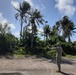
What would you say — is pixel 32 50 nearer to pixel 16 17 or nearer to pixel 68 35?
pixel 16 17

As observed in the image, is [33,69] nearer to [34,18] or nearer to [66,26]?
[34,18]

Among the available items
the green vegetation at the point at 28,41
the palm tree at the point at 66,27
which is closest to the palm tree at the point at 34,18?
the green vegetation at the point at 28,41

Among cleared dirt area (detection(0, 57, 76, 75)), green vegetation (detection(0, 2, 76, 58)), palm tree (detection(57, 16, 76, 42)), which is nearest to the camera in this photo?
cleared dirt area (detection(0, 57, 76, 75))

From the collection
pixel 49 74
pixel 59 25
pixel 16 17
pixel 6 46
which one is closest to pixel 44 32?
pixel 59 25

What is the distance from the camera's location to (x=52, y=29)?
246 feet

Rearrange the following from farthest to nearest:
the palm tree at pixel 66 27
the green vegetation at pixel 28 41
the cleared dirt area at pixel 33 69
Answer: the palm tree at pixel 66 27 → the green vegetation at pixel 28 41 → the cleared dirt area at pixel 33 69

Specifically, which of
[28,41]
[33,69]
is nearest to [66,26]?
[28,41]

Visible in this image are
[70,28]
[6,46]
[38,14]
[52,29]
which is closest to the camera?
[6,46]

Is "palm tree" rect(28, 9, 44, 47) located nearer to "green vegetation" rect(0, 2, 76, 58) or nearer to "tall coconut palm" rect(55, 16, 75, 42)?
"green vegetation" rect(0, 2, 76, 58)

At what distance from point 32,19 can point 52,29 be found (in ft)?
97.3

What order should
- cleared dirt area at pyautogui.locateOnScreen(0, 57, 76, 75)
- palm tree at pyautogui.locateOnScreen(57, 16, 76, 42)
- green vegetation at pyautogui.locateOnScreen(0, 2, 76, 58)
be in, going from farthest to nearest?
palm tree at pyautogui.locateOnScreen(57, 16, 76, 42) → green vegetation at pyautogui.locateOnScreen(0, 2, 76, 58) → cleared dirt area at pyautogui.locateOnScreen(0, 57, 76, 75)

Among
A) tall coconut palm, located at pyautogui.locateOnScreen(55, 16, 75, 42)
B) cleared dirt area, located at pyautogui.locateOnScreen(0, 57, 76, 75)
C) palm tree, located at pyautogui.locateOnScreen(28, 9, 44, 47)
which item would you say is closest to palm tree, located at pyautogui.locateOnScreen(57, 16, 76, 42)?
tall coconut palm, located at pyautogui.locateOnScreen(55, 16, 75, 42)

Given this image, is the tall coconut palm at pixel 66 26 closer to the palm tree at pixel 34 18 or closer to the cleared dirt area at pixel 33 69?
the palm tree at pixel 34 18

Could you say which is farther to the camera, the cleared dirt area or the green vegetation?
the green vegetation
